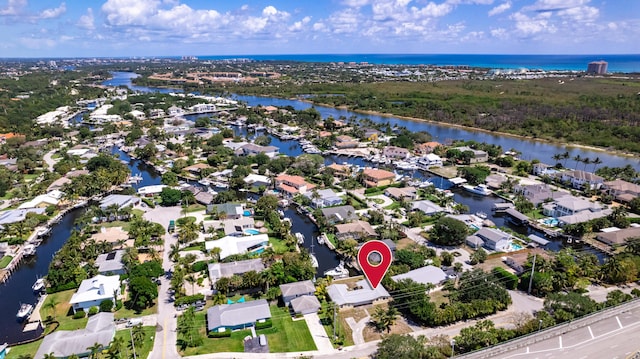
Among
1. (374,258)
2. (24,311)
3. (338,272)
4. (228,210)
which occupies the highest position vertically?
(374,258)

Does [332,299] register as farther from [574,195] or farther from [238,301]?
[574,195]

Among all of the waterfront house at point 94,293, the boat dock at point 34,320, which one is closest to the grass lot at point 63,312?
the boat dock at point 34,320

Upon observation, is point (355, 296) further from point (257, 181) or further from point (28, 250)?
point (28, 250)

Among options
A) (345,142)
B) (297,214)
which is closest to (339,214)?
(297,214)

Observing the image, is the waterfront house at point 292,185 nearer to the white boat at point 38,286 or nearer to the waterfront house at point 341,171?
the waterfront house at point 341,171

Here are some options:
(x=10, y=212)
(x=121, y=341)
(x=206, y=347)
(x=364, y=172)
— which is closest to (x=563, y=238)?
(x=364, y=172)

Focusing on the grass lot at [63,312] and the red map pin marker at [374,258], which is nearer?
the red map pin marker at [374,258]
